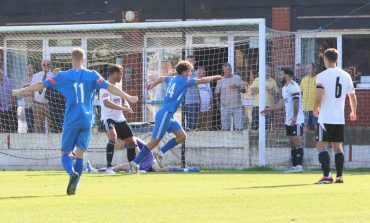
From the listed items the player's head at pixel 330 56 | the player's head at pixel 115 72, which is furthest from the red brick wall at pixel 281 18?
the player's head at pixel 330 56

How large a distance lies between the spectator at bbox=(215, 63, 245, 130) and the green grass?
614cm

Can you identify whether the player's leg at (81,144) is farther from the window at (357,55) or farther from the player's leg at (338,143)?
the window at (357,55)

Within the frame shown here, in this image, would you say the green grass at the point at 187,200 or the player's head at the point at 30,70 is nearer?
the green grass at the point at 187,200

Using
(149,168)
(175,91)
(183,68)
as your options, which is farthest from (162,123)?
(149,168)

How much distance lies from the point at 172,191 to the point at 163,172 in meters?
6.20

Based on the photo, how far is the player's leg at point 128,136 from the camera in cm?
1959

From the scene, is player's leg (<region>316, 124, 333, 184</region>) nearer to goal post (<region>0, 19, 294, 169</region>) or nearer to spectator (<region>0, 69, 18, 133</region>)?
goal post (<region>0, 19, 294, 169</region>)

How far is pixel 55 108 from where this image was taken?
23328 mm

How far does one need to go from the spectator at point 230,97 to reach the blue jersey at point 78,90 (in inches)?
375

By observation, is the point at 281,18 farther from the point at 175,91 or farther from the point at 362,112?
the point at 175,91

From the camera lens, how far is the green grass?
32.4 ft

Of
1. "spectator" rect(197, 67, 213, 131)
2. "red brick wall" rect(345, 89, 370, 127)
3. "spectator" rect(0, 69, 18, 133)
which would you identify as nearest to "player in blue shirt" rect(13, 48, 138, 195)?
"spectator" rect(197, 67, 213, 131)

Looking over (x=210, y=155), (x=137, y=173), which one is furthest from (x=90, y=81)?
(x=210, y=155)

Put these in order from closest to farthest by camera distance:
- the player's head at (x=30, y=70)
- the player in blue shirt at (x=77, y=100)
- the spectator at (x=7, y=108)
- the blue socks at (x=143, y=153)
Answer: the player in blue shirt at (x=77, y=100) < the blue socks at (x=143, y=153) < the spectator at (x=7, y=108) < the player's head at (x=30, y=70)
